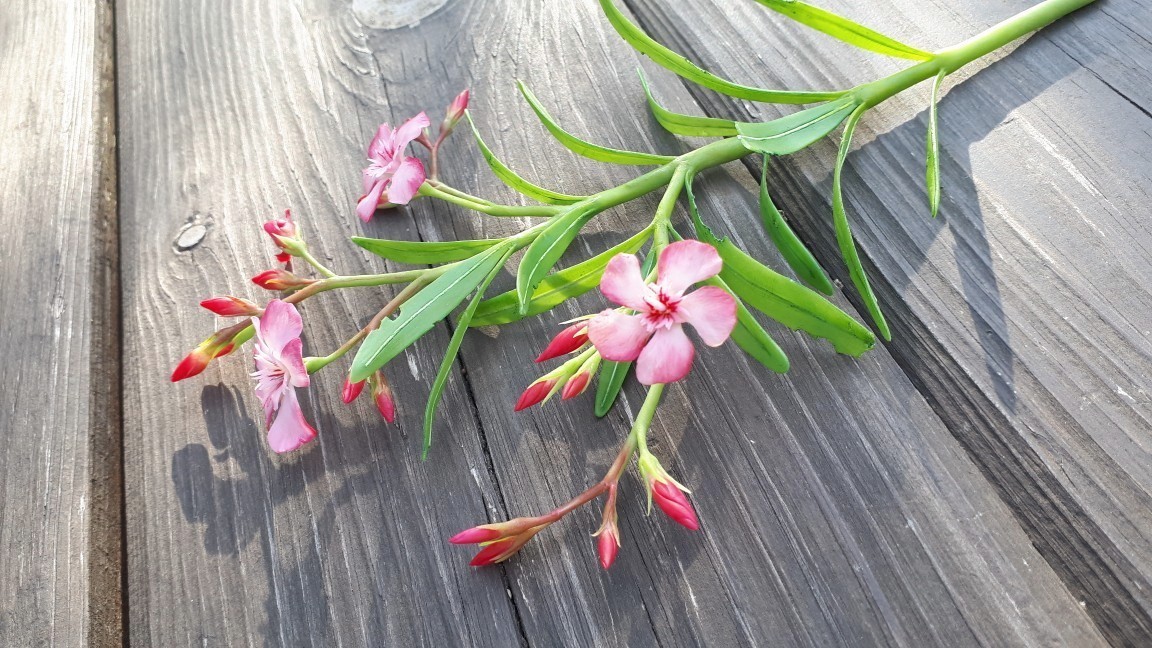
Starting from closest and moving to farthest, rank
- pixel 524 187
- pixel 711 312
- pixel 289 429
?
pixel 711 312 < pixel 289 429 < pixel 524 187

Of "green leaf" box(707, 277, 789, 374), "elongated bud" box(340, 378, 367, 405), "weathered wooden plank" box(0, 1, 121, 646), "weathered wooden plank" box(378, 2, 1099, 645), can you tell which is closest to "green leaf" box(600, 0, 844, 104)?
"weathered wooden plank" box(378, 2, 1099, 645)

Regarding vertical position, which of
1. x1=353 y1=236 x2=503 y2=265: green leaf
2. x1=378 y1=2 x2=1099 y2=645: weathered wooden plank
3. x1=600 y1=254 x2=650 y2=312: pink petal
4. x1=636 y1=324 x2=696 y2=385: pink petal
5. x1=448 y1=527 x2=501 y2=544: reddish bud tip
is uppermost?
x1=600 y1=254 x2=650 y2=312: pink petal

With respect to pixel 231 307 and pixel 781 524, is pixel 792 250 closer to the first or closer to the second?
pixel 781 524

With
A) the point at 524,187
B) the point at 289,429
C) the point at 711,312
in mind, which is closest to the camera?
the point at 711,312

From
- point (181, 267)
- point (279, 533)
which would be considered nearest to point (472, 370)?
point (279, 533)

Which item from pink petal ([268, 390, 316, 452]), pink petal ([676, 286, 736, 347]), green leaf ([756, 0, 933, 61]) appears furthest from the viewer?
green leaf ([756, 0, 933, 61])

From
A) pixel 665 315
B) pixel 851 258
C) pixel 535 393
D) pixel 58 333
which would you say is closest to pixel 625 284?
pixel 665 315

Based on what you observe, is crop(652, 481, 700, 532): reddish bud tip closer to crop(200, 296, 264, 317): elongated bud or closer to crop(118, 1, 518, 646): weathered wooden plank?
crop(118, 1, 518, 646): weathered wooden plank
